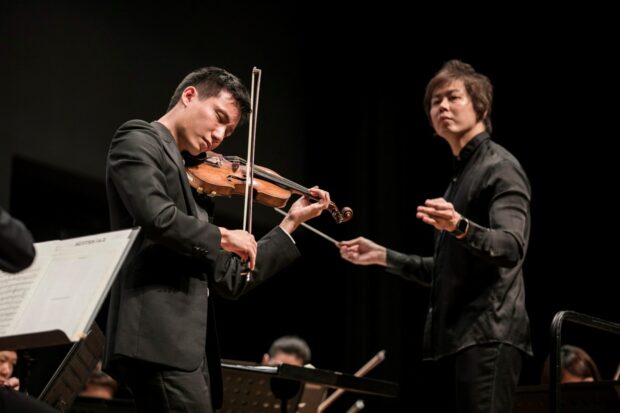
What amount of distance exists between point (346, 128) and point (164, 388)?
14.8 feet

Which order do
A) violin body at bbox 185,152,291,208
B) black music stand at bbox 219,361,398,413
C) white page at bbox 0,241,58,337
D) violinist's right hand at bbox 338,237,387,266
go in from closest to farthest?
white page at bbox 0,241,58,337
violin body at bbox 185,152,291,208
black music stand at bbox 219,361,398,413
violinist's right hand at bbox 338,237,387,266

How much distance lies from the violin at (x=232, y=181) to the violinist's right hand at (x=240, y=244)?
13.7 inches

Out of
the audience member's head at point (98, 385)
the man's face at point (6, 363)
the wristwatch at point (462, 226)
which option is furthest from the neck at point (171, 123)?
the audience member's head at point (98, 385)

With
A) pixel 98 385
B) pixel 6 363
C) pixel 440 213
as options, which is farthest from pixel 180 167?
pixel 98 385

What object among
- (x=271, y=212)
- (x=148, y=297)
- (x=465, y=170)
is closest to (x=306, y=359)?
(x=271, y=212)

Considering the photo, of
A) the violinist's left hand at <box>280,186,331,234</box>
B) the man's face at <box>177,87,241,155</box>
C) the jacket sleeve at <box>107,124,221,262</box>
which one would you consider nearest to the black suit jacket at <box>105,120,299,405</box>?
the jacket sleeve at <box>107,124,221,262</box>

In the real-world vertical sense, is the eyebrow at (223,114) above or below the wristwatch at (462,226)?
above

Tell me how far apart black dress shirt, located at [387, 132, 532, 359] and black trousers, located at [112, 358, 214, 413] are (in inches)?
37.9

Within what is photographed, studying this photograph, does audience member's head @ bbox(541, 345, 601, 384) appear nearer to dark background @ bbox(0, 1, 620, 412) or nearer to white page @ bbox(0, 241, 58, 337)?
dark background @ bbox(0, 1, 620, 412)

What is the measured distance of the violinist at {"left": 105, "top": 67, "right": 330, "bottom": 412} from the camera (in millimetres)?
1967

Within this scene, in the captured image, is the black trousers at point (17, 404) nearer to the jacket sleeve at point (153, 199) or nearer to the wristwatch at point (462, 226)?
the jacket sleeve at point (153, 199)

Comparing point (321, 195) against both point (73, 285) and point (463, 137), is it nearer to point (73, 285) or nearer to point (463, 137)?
point (463, 137)

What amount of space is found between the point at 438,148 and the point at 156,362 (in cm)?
423

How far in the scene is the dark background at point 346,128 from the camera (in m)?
5.03
